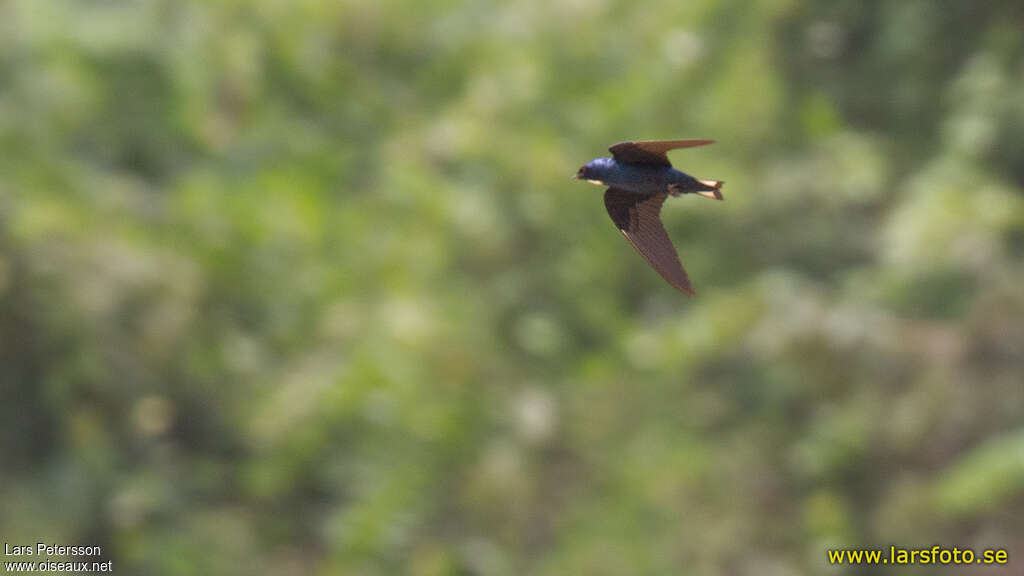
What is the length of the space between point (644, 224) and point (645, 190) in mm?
92

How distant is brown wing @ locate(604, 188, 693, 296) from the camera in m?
2.18

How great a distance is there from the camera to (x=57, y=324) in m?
6.57

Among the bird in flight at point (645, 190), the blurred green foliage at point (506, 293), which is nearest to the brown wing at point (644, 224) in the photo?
the bird in flight at point (645, 190)

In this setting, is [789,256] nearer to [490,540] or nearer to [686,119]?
[686,119]

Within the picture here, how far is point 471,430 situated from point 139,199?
191 centimetres

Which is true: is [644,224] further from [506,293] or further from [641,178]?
[506,293]

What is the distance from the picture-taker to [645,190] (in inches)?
88.4

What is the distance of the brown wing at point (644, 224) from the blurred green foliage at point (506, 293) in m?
3.67

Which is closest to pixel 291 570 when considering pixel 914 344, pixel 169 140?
pixel 169 140

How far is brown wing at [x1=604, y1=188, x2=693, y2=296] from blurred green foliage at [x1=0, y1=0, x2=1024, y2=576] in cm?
367

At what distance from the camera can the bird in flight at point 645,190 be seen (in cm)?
213

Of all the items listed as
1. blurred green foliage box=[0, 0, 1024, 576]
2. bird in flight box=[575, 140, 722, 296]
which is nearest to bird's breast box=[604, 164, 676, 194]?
bird in flight box=[575, 140, 722, 296]

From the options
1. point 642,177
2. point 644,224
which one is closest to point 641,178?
point 642,177

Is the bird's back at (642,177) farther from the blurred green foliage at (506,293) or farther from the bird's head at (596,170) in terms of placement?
the blurred green foliage at (506,293)
